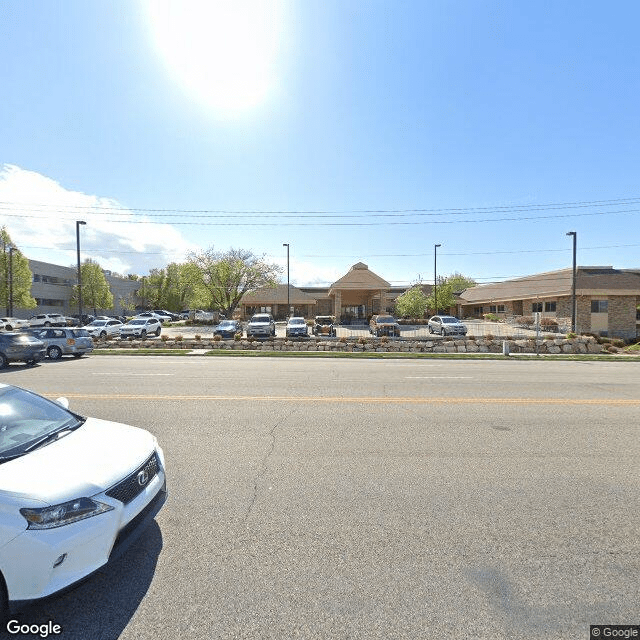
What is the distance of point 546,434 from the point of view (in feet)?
Answer: 19.7

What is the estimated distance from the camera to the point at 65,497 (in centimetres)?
234

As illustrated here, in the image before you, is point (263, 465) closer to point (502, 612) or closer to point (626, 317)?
point (502, 612)

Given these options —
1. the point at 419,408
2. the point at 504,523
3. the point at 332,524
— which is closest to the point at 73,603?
the point at 332,524

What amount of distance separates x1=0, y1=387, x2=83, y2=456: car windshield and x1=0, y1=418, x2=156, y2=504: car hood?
20cm

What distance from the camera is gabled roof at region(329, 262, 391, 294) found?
132ft

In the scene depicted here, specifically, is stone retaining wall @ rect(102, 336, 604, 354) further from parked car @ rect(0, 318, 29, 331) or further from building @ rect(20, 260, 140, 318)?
building @ rect(20, 260, 140, 318)

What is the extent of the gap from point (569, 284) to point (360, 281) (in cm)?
1998

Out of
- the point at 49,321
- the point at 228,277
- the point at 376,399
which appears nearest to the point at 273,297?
the point at 228,277

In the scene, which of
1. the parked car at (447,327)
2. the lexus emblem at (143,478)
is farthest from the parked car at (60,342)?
the parked car at (447,327)

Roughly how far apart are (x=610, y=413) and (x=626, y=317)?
32.1 m

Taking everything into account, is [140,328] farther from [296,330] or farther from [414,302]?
[414,302]
